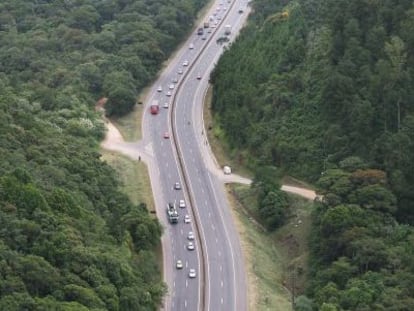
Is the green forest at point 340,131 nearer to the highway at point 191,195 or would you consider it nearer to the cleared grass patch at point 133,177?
the highway at point 191,195

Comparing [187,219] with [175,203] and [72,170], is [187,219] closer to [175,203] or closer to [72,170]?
[175,203]

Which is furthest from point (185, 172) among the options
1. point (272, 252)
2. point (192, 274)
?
point (192, 274)

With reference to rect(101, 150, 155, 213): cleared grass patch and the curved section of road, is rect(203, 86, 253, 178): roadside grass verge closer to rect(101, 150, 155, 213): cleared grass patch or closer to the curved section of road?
the curved section of road

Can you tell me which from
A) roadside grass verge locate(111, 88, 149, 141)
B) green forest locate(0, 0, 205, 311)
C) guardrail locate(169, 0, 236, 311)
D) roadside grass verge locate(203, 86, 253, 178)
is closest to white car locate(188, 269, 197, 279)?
guardrail locate(169, 0, 236, 311)

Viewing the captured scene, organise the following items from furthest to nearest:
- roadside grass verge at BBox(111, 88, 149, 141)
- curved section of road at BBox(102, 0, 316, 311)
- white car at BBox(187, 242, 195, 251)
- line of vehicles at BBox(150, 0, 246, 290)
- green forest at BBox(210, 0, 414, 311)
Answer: roadside grass verge at BBox(111, 88, 149, 141)
white car at BBox(187, 242, 195, 251)
line of vehicles at BBox(150, 0, 246, 290)
curved section of road at BBox(102, 0, 316, 311)
green forest at BBox(210, 0, 414, 311)

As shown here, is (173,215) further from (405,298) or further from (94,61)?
(94,61)

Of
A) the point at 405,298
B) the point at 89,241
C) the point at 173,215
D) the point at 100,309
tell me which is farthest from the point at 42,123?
the point at 405,298

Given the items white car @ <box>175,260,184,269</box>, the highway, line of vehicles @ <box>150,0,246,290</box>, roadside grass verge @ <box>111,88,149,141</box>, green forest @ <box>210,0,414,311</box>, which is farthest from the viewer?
roadside grass verge @ <box>111,88,149,141</box>
